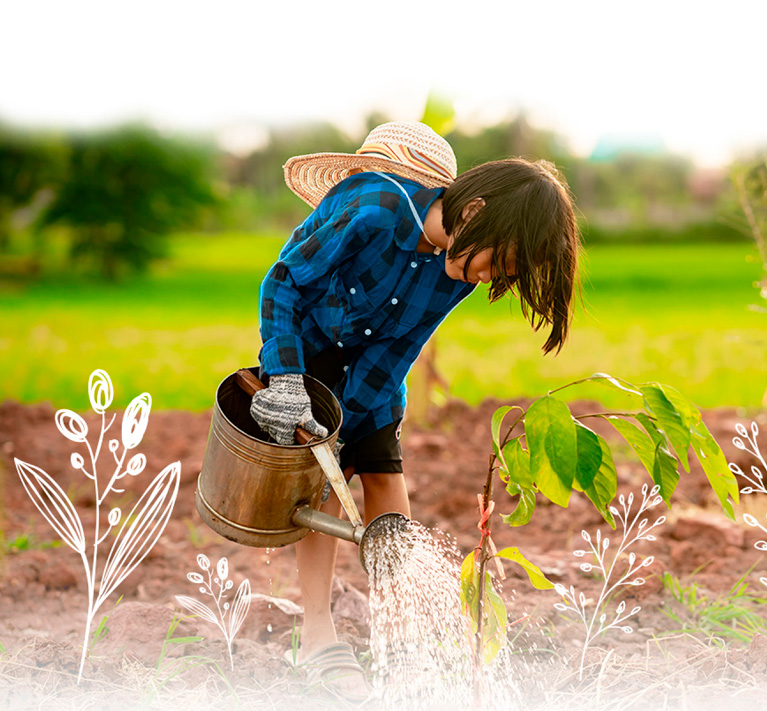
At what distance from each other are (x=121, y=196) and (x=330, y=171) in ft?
41.1

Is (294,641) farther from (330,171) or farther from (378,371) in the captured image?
(330,171)

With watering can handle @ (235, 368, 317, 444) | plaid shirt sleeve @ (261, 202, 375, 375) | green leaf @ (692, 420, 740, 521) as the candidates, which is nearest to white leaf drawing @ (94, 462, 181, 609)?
watering can handle @ (235, 368, 317, 444)

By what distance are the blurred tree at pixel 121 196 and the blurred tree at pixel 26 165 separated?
1.11 feet

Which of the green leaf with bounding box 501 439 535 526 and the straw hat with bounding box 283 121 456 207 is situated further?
the straw hat with bounding box 283 121 456 207

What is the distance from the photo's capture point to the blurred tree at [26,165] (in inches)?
479

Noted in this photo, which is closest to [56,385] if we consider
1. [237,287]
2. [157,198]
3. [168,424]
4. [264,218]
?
[168,424]

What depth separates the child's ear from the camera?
1.56 meters

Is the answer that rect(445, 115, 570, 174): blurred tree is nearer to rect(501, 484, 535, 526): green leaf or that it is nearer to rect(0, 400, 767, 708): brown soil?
rect(0, 400, 767, 708): brown soil

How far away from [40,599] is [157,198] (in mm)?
12593

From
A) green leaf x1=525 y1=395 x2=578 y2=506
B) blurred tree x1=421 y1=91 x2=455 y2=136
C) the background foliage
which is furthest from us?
the background foliage

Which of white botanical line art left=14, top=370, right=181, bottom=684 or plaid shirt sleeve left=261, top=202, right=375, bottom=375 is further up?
plaid shirt sleeve left=261, top=202, right=375, bottom=375

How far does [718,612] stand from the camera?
2078 millimetres

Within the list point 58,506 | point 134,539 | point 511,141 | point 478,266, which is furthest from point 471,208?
point 511,141

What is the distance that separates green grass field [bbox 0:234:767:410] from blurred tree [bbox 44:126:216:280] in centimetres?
98
